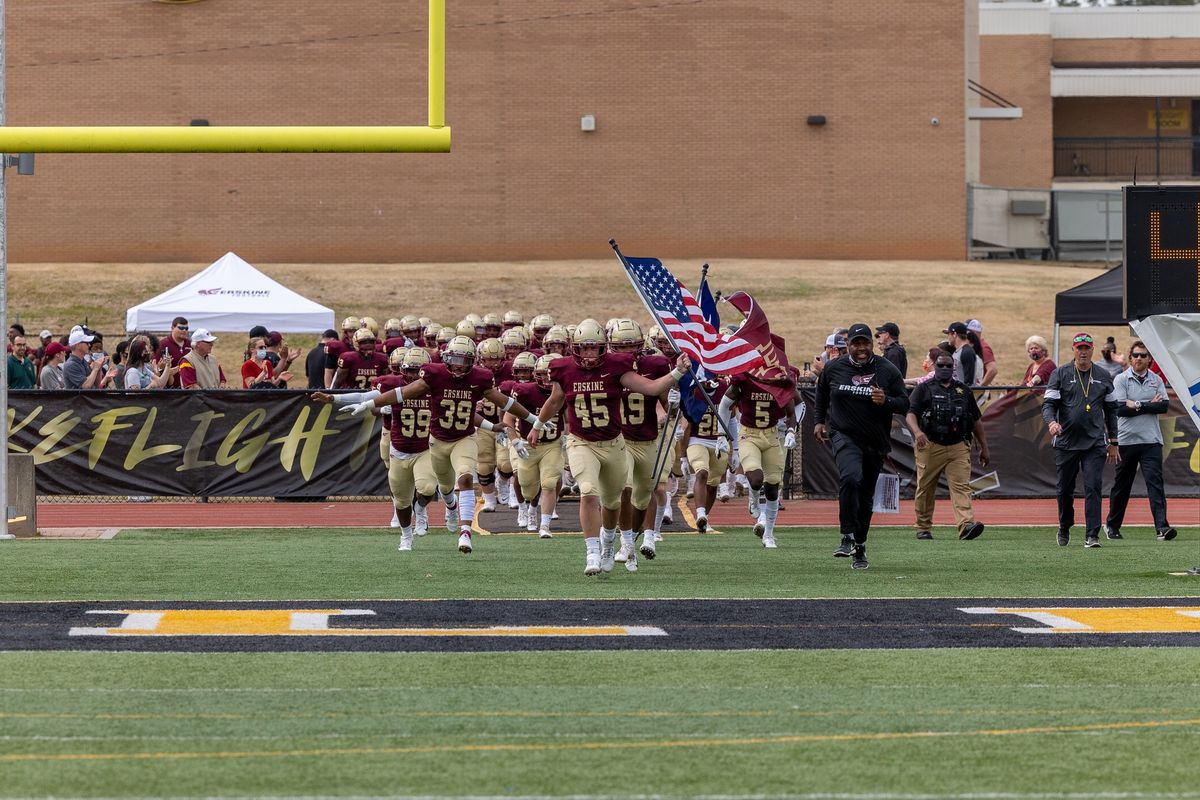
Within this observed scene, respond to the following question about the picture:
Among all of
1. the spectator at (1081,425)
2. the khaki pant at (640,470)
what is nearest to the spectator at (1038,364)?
the spectator at (1081,425)

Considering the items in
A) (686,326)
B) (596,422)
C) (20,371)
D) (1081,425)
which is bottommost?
(1081,425)

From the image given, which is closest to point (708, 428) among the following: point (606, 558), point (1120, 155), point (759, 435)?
point (759, 435)

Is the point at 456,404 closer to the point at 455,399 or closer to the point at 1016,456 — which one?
the point at 455,399

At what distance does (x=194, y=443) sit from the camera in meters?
20.9

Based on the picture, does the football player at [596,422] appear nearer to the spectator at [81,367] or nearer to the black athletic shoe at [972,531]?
the black athletic shoe at [972,531]

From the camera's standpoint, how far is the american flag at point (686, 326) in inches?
562

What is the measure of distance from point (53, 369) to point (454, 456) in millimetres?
8692

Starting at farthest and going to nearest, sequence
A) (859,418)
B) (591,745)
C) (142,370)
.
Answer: (142,370), (859,418), (591,745)

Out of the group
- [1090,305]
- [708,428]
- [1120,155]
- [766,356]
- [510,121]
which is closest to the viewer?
[766,356]

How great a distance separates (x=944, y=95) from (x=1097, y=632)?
36.0m

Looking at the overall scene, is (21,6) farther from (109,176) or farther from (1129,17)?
(1129,17)

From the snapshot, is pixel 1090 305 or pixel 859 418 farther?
pixel 1090 305

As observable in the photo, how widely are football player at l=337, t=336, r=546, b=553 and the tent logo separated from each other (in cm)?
1246

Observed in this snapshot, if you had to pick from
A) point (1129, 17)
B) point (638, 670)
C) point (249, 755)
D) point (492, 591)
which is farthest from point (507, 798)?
point (1129, 17)
